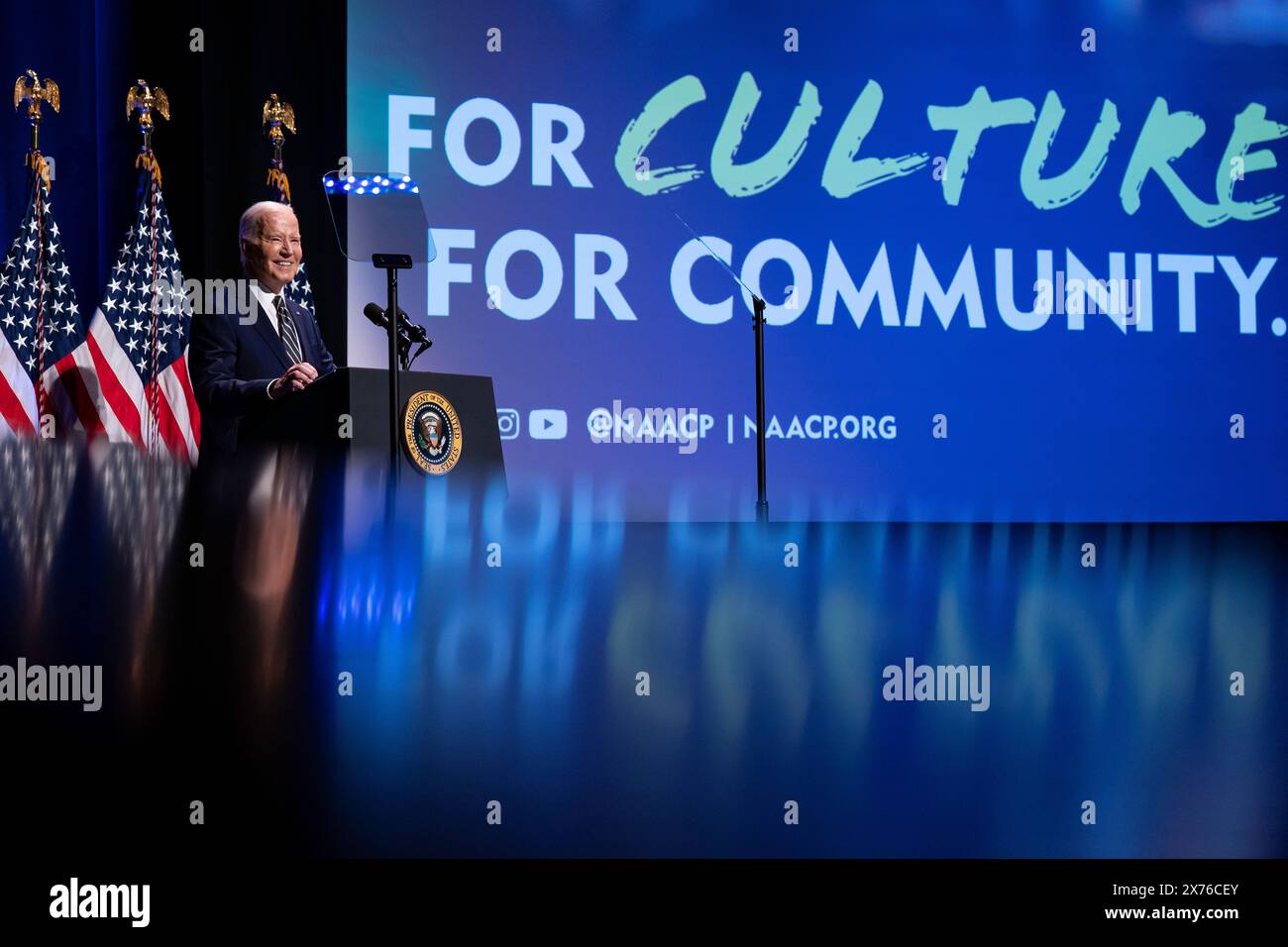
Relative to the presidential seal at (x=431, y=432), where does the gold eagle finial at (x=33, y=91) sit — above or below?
above

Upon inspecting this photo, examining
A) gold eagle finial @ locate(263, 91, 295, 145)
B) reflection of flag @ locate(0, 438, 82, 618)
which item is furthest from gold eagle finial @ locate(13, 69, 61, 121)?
reflection of flag @ locate(0, 438, 82, 618)

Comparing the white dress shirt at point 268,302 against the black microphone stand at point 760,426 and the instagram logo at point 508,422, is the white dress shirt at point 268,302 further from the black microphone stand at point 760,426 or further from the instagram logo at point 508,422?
the black microphone stand at point 760,426

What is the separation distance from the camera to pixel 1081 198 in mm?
4887

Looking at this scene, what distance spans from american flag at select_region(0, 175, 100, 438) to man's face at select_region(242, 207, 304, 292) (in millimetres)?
831

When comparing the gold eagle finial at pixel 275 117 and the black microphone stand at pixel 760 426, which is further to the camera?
the gold eagle finial at pixel 275 117

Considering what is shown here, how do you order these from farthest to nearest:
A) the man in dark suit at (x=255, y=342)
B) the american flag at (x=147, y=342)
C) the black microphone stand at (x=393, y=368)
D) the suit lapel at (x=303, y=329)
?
1. the american flag at (x=147, y=342)
2. the suit lapel at (x=303, y=329)
3. the man in dark suit at (x=255, y=342)
4. the black microphone stand at (x=393, y=368)

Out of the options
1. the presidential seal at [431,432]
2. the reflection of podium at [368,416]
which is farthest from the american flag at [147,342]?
the presidential seal at [431,432]

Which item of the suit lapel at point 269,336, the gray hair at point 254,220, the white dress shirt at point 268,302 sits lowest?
the suit lapel at point 269,336

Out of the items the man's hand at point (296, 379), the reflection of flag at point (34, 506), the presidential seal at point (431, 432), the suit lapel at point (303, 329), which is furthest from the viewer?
the suit lapel at point (303, 329)

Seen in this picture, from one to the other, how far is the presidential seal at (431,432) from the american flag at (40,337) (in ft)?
6.46

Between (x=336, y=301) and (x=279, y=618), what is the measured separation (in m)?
2.95

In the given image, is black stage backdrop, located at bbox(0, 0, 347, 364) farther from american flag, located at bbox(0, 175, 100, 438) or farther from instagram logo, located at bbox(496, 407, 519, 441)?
instagram logo, located at bbox(496, 407, 519, 441)

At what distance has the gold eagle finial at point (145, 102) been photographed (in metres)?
4.48

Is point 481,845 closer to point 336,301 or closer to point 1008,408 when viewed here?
point 336,301
